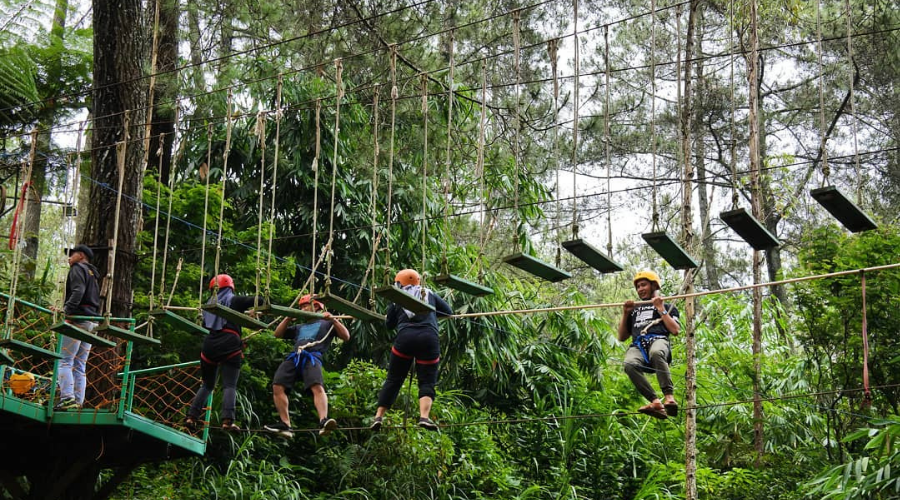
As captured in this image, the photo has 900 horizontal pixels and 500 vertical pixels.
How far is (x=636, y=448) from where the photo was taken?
40.6 ft

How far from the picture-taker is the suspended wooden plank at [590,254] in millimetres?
6407

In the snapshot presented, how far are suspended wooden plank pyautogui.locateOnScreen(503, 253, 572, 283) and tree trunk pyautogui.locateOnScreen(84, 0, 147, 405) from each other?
14.1 feet

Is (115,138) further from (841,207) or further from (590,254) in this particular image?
(841,207)

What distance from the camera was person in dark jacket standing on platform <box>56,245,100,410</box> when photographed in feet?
25.3

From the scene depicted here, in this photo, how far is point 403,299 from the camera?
6.41 meters

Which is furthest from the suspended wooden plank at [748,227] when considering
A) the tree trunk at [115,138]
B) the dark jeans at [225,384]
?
the tree trunk at [115,138]

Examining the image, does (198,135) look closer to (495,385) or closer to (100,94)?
(100,94)

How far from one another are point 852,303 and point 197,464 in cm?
663

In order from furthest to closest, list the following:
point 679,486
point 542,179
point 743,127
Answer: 1. point 743,127
2. point 542,179
3. point 679,486

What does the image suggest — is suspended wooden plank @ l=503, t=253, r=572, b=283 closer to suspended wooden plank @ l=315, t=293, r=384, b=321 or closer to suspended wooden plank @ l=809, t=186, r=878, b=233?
suspended wooden plank @ l=315, t=293, r=384, b=321

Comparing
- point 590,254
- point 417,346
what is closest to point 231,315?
point 417,346

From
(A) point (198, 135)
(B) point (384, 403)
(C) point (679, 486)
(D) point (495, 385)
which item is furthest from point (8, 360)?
(C) point (679, 486)

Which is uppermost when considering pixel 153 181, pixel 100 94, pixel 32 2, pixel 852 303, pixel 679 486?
pixel 32 2

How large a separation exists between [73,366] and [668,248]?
4741 mm
